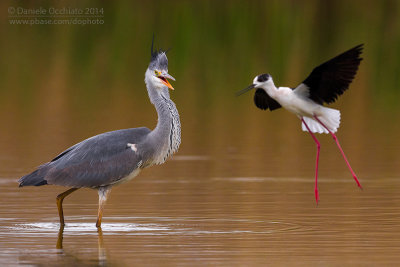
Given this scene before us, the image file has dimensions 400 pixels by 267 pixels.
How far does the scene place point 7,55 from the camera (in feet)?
133

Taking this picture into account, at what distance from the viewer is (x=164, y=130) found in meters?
13.7

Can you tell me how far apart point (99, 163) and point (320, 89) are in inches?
109

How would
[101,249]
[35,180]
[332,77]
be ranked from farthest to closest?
[332,77], [35,180], [101,249]

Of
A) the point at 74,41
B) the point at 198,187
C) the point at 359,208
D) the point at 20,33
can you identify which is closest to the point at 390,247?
the point at 359,208

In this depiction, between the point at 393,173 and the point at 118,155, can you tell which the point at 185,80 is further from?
the point at 118,155

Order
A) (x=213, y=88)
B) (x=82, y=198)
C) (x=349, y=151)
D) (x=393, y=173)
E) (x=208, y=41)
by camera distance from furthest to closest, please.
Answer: (x=208, y=41), (x=213, y=88), (x=349, y=151), (x=393, y=173), (x=82, y=198)

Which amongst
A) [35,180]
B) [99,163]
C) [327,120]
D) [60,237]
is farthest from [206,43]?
[60,237]

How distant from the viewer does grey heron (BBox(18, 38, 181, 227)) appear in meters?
13.4

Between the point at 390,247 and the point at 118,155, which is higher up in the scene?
the point at 118,155

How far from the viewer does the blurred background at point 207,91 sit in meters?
16.7

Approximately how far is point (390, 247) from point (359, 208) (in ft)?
8.57

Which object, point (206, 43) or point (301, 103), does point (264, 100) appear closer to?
point (301, 103)

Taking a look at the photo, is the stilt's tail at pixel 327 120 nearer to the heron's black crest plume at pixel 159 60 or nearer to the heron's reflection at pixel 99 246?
the heron's black crest plume at pixel 159 60

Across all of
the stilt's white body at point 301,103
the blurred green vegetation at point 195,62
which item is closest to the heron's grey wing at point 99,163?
the stilt's white body at point 301,103
